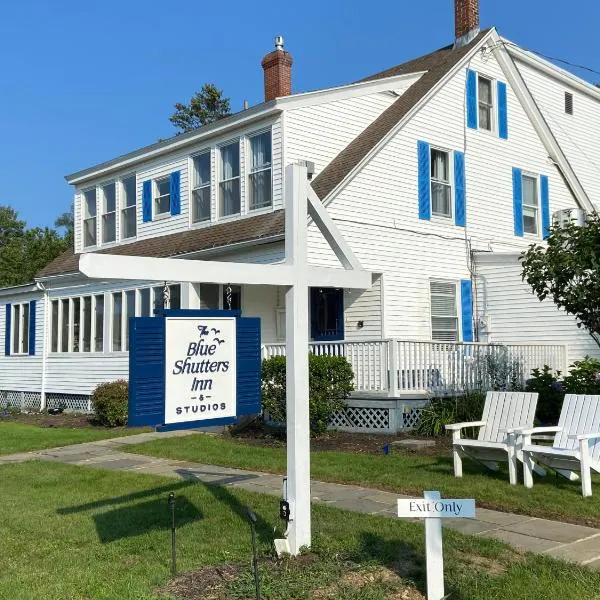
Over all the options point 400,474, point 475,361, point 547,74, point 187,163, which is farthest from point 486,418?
point 547,74

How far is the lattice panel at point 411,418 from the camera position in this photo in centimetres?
1299

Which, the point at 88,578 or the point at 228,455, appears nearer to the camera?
the point at 88,578

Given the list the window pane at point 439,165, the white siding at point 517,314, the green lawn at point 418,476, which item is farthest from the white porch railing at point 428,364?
the window pane at point 439,165

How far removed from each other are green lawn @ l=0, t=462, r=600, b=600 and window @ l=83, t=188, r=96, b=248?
14095 millimetres

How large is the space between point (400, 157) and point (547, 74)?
7.60 m

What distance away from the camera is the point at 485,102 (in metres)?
18.9

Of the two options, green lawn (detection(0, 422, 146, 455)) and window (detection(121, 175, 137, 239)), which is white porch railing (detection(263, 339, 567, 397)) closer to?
green lawn (detection(0, 422, 146, 455))

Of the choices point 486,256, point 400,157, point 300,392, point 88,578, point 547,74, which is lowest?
point 88,578

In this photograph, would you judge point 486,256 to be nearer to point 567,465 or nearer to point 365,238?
point 365,238

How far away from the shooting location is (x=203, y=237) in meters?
17.0

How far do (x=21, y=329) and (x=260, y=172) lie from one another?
35.0ft

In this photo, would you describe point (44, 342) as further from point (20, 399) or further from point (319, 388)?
point (319, 388)

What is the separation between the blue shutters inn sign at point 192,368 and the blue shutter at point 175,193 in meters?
12.9

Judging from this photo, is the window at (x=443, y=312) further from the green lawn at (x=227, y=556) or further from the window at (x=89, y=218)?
the window at (x=89, y=218)
